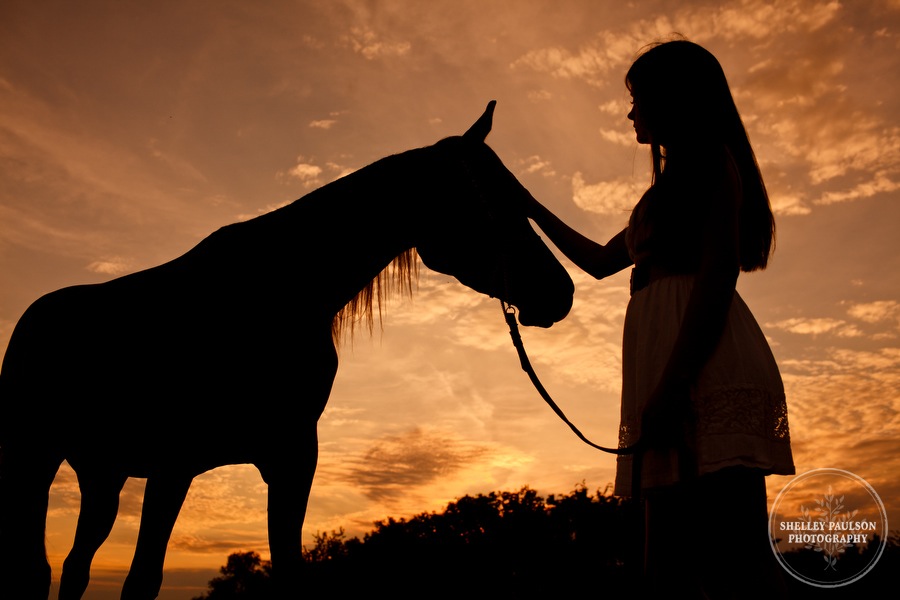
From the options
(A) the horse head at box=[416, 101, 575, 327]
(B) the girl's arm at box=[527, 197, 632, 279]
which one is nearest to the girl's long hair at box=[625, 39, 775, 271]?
(B) the girl's arm at box=[527, 197, 632, 279]

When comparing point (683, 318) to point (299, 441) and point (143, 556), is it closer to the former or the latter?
point (299, 441)

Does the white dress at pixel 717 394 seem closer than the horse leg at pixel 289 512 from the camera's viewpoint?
Yes

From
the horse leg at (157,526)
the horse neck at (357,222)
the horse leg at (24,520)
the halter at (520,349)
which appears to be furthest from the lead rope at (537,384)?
the horse leg at (24,520)

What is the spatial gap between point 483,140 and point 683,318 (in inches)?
73.6

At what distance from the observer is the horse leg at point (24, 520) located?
3.12 m

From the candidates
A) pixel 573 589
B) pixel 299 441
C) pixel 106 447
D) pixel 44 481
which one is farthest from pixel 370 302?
pixel 573 589

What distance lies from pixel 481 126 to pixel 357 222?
0.86 metres

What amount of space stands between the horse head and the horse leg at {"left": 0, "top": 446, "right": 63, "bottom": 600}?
7.42 ft

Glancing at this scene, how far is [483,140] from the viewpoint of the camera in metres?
3.63

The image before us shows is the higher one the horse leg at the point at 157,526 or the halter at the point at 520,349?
the halter at the point at 520,349

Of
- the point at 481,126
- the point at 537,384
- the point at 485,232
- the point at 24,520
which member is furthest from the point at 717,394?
the point at 24,520

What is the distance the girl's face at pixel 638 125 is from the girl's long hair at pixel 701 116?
28mm

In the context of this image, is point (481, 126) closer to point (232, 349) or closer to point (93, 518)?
point (232, 349)

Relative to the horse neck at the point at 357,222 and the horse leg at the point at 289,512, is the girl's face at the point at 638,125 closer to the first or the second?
the horse neck at the point at 357,222
